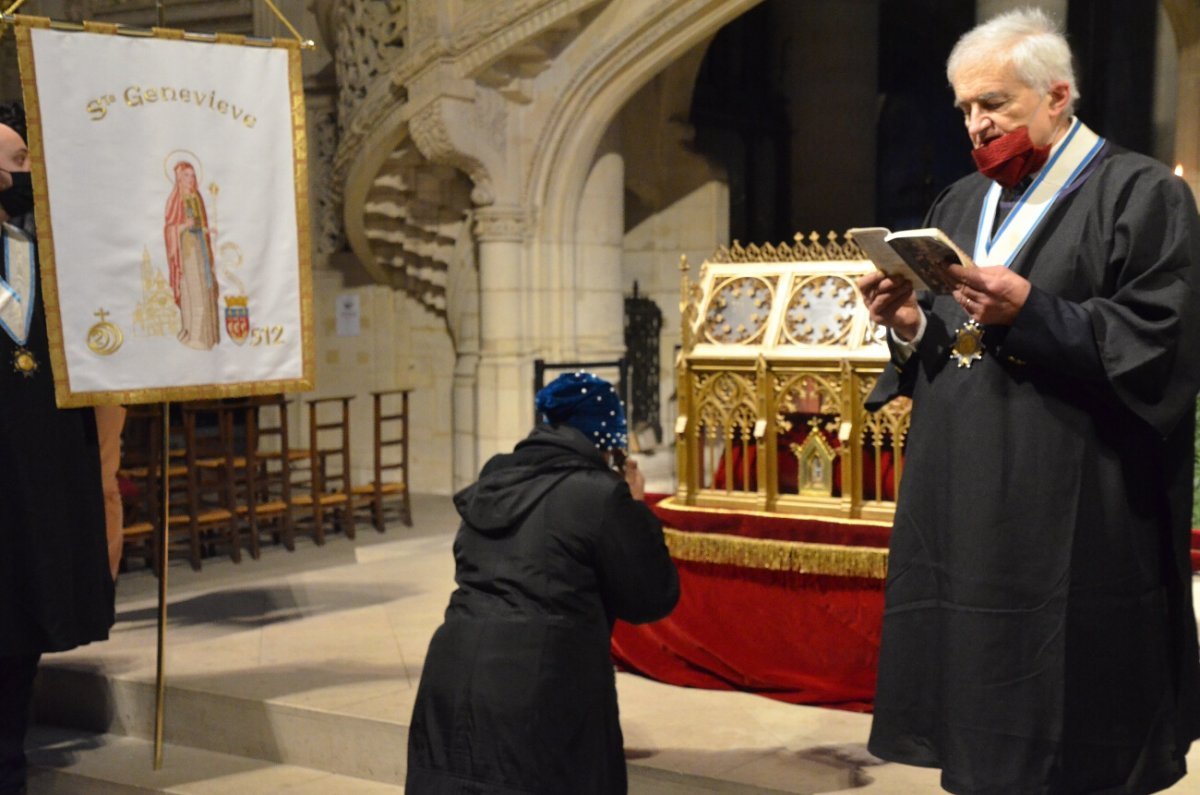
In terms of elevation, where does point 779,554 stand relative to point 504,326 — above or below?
below

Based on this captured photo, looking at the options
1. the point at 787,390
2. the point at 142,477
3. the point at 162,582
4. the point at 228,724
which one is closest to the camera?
the point at 162,582

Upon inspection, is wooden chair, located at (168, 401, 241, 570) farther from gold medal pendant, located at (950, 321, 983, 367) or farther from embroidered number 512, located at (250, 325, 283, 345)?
gold medal pendant, located at (950, 321, 983, 367)

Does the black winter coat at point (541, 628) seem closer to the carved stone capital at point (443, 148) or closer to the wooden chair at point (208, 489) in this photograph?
the wooden chair at point (208, 489)

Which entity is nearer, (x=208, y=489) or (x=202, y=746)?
(x=202, y=746)

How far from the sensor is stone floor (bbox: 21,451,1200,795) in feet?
12.3

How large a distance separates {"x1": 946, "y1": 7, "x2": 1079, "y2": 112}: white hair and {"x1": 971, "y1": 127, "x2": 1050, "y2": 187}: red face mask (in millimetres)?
82

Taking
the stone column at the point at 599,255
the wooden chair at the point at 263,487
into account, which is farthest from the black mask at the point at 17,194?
the stone column at the point at 599,255

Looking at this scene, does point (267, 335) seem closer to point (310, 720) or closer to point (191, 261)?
point (191, 261)

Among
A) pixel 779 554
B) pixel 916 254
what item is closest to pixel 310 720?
pixel 779 554

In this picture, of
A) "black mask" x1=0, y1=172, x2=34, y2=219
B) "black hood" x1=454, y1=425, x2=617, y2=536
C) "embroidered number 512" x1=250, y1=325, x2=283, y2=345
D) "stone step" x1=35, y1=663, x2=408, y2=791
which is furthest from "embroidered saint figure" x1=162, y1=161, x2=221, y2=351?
"black hood" x1=454, y1=425, x2=617, y2=536

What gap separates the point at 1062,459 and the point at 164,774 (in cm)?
307

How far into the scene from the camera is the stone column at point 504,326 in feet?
29.9

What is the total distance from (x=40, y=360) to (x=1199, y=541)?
11.0 ft

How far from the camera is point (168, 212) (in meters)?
4.06
